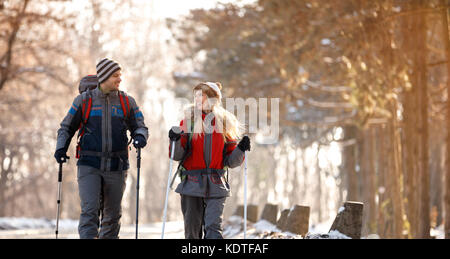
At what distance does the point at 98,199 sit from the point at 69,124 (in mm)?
833

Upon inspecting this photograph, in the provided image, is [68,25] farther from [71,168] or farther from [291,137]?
[71,168]

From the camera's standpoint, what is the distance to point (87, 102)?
7938 millimetres

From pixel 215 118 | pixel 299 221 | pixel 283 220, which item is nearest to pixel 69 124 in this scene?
pixel 215 118

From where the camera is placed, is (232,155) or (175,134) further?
(232,155)

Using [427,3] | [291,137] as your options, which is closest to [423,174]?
[427,3]

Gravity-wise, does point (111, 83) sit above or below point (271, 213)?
above

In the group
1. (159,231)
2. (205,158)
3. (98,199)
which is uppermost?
(205,158)

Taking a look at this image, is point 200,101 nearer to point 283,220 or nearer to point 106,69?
point 106,69

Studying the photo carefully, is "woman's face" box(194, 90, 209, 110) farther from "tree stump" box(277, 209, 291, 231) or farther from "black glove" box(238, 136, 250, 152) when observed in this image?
"tree stump" box(277, 209, 291, 231)

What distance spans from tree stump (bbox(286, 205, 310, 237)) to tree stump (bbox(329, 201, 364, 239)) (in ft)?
5.59

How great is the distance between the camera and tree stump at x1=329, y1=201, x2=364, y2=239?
9.31 metres

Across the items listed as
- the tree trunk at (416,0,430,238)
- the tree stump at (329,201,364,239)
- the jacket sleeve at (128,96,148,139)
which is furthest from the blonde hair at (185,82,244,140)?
the tree trunk at (416,0,430,238)

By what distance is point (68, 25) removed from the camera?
19.9 meters

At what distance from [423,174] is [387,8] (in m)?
3.32
